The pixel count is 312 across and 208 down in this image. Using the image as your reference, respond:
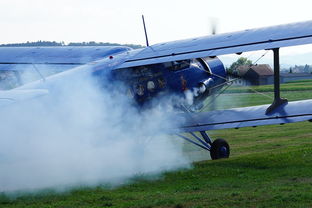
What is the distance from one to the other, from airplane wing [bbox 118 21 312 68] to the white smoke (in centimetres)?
111

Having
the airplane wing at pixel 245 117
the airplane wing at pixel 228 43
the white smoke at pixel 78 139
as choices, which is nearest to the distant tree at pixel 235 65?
the airplane wing at pixel 228 43

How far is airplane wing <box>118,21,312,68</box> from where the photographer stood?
1006 cm

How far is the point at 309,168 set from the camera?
30.0ft

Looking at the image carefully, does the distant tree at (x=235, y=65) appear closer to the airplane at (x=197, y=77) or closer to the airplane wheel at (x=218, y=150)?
the airplane at (x=197, y=77)

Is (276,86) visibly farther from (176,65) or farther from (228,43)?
(176,65)

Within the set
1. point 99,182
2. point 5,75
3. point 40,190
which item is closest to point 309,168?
point 99,182

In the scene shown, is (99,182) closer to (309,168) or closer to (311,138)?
(309,168)

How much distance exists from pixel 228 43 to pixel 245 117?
5.08 feet

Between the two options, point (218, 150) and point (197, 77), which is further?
point (197, 77)

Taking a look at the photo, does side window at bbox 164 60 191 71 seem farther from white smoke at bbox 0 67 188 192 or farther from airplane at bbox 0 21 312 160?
white smoke at bbox 0 67 188 192

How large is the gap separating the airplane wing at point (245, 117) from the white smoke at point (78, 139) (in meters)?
0.49

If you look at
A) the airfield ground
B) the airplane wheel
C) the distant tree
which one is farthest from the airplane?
the airfield ground

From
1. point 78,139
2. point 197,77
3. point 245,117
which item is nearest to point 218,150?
point 245,117

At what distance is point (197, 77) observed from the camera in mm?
12984
